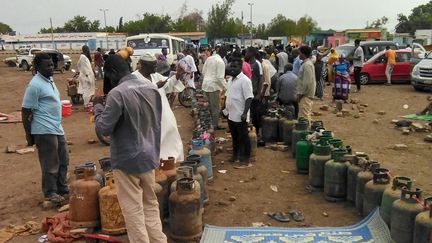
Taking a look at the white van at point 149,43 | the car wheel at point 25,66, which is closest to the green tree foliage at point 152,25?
the car wheel at point 25,66

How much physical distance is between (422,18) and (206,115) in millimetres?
86077

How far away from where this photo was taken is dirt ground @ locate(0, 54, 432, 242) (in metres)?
5.55

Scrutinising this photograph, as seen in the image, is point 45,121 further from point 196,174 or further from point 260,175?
point 260,175

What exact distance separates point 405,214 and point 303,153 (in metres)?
2.84

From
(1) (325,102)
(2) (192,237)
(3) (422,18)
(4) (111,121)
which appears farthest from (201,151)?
(3) (422,18)

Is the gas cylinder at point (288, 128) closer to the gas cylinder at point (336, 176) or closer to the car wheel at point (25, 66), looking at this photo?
the gas cylinder at point (336, 176)

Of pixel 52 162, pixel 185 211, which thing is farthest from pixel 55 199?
pixel 185 211

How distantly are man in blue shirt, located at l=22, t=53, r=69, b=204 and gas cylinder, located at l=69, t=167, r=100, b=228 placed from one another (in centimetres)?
102

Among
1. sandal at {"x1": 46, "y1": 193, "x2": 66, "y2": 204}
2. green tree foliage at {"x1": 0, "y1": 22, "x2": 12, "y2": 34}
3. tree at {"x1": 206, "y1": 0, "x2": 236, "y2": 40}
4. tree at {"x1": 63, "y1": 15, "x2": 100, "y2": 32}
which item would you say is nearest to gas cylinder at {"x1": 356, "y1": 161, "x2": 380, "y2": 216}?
sandal at {"x1": 46, "y1": 193, "x2": 66, "y2": 204}

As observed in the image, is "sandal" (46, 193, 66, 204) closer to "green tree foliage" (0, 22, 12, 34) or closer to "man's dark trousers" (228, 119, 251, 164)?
"man's dark trousers" (228, 119, 251, 164)

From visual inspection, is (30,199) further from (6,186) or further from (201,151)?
(201,151)

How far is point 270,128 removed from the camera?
9.10 meters

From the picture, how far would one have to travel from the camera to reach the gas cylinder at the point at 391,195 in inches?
177

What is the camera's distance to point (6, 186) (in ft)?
22.4
